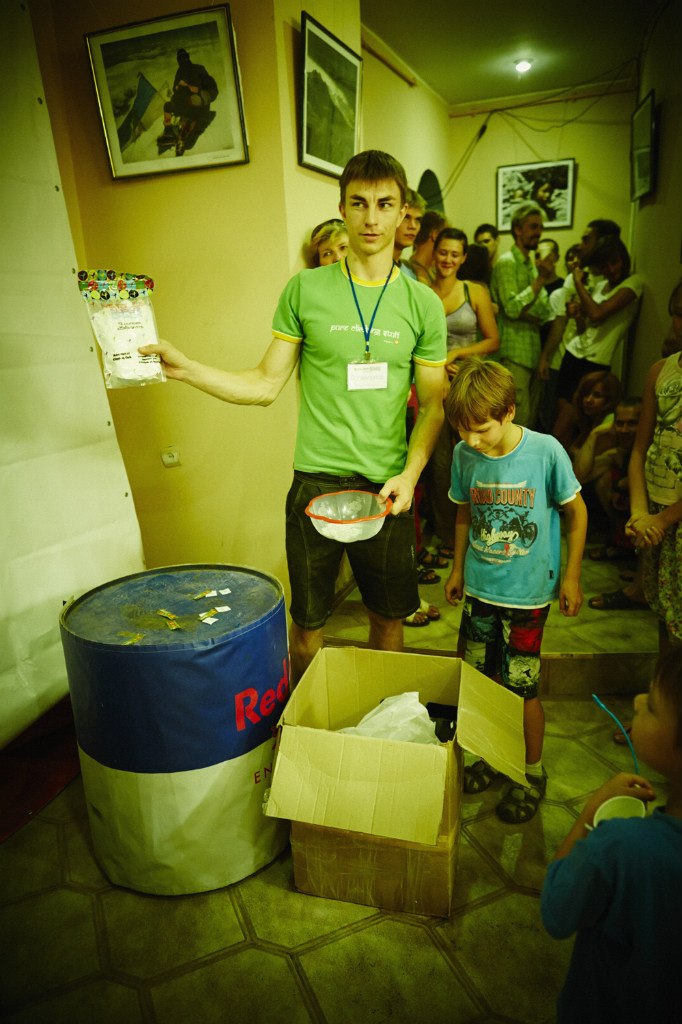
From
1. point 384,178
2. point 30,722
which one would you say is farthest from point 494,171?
point 30,722

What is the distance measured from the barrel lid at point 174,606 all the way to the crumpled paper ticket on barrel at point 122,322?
55 centimetres

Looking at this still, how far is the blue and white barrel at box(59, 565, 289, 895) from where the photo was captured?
1321 millimetres

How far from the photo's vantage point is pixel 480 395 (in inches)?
58.6

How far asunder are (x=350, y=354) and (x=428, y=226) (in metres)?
1.93

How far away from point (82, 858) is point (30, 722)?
1.47 ft

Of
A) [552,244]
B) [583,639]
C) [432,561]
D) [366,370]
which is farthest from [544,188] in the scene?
[366,370]

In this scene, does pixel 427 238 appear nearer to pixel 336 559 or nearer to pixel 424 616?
pixel 424 616

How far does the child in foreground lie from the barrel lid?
0.82m

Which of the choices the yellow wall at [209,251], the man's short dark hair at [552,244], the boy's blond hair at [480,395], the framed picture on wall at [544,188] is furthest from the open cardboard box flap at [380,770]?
the framed picture on wall at [544,188]

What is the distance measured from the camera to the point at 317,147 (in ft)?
7.75

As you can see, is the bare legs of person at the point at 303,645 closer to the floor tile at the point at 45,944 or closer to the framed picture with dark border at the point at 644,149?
the floor tile at the point at 45,944

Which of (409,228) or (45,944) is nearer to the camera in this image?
(45,944)

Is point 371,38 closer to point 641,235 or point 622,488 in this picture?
point 641,235

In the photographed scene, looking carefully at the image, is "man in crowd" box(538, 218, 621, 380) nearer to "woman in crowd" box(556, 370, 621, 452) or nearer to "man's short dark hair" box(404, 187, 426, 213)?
"woman in crowd" box(556, 370, 621, 452)
